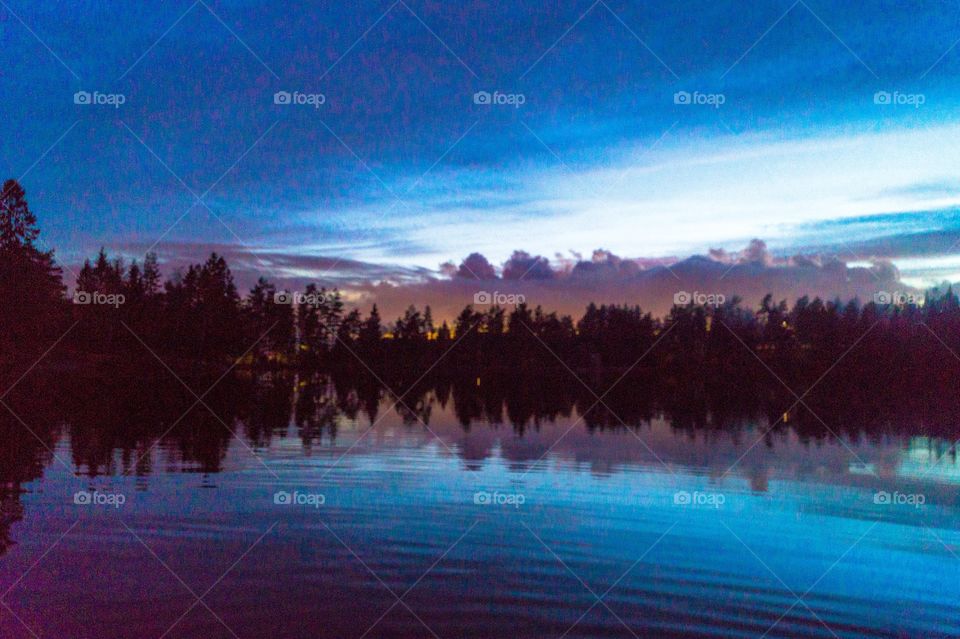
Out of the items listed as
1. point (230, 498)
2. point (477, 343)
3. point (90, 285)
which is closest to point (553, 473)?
point (230, 498)

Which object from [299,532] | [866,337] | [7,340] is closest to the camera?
[299,532]

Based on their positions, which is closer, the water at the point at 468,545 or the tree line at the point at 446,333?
the water at the point at 468,545

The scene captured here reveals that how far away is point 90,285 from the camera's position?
113 meters


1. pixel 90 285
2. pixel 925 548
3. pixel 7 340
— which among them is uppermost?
pixel 90 285

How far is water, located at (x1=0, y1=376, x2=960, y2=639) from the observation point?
1231 cm

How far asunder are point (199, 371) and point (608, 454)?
8189cm

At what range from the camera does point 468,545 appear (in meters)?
16.4

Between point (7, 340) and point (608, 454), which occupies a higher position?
point (7, 340)

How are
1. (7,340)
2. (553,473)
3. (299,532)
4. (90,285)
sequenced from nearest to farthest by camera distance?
(299,532), (553,473), (7,340), (90,285)

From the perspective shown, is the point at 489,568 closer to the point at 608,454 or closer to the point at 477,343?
the point at 608,454

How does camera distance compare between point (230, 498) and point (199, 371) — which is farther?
point (199, 371)

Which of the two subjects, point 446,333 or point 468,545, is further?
point 446,333

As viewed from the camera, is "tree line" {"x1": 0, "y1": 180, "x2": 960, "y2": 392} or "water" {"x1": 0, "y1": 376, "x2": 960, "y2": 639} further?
"tree line" {"x1": 0, "y1": 180, "x2": 960, "y2": 392}

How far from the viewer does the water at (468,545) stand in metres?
12.3
